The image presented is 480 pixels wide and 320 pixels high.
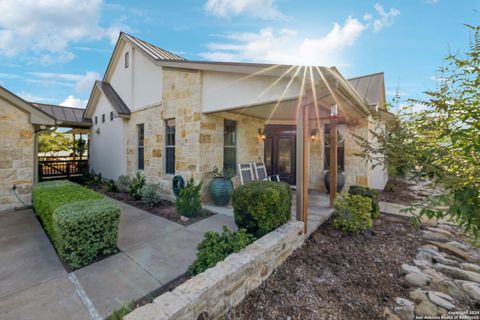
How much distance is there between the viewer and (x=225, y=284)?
2201mm

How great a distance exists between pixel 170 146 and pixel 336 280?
5932mm

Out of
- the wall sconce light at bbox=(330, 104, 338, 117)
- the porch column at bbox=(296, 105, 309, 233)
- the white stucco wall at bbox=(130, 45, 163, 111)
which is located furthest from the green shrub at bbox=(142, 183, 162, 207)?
the wall sconce light at bbox=(330, 104, 338, 117)

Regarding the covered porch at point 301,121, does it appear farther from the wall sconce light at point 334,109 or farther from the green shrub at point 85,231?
the green shrub at point 85,231

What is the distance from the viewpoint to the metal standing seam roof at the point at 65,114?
10896 millimetres

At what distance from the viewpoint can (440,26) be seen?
3.38 m

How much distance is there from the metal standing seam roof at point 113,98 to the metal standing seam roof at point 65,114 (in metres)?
2.74

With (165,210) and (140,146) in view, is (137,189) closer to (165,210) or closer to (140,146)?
(165,210)

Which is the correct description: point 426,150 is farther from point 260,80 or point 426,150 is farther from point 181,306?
point 260,80

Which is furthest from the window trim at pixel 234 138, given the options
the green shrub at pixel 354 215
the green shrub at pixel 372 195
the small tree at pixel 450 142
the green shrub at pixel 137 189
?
the small tree at pixel 450 142

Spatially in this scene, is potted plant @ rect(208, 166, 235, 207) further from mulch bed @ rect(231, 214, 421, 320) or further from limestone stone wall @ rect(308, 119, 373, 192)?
limestone stone wall @ rect(308, 119, 373, 192)

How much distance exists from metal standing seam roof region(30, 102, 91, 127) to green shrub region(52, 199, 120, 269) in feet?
32.7

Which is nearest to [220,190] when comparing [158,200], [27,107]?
[158,200]

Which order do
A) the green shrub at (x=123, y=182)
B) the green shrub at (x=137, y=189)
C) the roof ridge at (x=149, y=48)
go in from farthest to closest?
the green shrub at (x=123, y=182)
the roof ridge at (x=149, y=48)
the green shrub at (x=137, y=189)

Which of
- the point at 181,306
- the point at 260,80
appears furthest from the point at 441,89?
the point at 181,306
